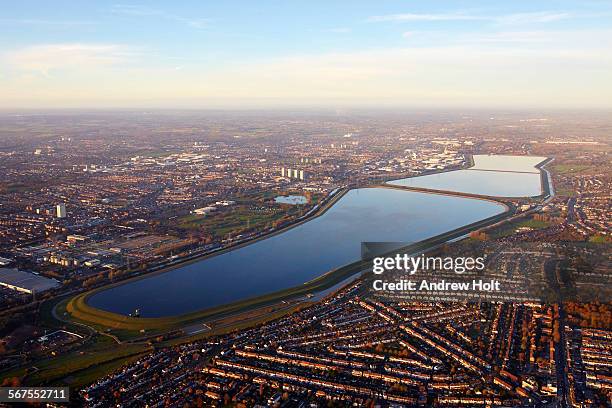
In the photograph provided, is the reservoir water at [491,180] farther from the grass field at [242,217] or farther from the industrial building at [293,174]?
the grass field at [242,217]

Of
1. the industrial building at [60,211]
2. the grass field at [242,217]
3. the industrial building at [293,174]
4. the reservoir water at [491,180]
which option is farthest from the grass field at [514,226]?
the industrial building at [60,211]

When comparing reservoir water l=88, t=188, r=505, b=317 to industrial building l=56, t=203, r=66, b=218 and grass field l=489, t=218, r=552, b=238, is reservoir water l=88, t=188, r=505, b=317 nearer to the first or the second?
grass field l=489, t=218, r=552, b=238

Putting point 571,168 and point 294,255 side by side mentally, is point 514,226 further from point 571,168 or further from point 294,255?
point 571,168

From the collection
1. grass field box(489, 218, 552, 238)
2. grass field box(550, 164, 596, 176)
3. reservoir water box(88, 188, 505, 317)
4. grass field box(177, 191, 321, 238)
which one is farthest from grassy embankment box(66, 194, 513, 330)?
grass field box(550, 164, 596, 176)

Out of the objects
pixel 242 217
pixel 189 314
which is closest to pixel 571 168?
pixel 242 217

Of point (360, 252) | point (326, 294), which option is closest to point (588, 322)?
point (326, 294)
